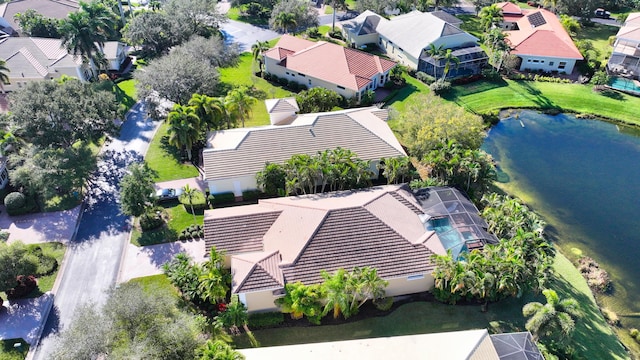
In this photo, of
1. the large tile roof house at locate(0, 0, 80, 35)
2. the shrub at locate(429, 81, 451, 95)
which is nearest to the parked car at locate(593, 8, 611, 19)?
the shrub at locate(429, 81, 451, 95)

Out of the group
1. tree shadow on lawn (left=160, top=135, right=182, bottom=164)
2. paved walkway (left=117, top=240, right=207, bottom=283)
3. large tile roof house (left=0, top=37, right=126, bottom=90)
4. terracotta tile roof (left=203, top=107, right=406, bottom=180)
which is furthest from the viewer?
large tile roof house (left=0, top=37, right=126, bottom=90)

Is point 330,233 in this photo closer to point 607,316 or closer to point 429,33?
point 607,316

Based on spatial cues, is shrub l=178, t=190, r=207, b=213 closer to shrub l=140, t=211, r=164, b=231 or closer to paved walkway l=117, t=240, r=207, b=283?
shrub l=140, t=211, r=164, b=231

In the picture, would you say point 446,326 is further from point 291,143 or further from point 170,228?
point 170,228

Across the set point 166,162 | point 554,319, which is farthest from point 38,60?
point 554,319

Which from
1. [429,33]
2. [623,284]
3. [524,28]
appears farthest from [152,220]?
[524,28]

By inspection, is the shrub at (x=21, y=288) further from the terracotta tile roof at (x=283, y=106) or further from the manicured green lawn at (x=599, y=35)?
the manicured green lawn at (x=599, y=35)
